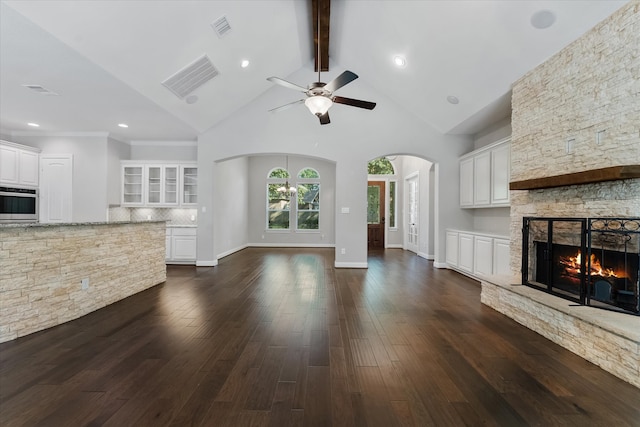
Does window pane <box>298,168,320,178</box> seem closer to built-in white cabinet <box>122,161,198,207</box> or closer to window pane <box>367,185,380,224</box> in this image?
window pane <box>367,185,380,224</box>

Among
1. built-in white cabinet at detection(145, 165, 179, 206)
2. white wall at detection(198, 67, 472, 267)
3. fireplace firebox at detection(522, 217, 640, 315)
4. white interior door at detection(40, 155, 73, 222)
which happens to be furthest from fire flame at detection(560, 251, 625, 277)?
→ white interior door at detection(40, 155, 73, 222)

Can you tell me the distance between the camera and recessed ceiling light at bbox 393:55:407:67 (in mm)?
5176

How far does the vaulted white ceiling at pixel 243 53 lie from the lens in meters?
3.17

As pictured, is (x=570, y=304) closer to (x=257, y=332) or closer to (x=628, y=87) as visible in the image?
(x=628, y=87)

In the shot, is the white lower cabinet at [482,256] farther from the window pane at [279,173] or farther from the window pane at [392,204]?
the window pane at [279,173]

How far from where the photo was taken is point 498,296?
3789mm

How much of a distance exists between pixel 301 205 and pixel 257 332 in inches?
308

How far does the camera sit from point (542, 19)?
3.28m

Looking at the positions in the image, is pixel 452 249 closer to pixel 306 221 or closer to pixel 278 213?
pixel 306 221

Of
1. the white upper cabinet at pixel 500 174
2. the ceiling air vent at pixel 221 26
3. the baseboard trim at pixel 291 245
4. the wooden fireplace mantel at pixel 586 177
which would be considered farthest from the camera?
the baseboard trim at pixel 291 245

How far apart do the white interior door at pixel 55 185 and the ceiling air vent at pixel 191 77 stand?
3.69 metres

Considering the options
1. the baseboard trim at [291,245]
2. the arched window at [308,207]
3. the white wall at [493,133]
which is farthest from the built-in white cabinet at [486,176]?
the arched window at [308,207]

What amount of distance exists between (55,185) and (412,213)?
911 centimetres

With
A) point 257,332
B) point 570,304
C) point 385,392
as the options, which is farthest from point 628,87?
point 257,332
